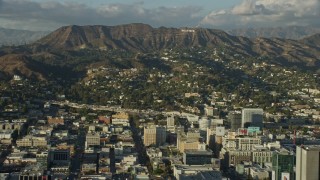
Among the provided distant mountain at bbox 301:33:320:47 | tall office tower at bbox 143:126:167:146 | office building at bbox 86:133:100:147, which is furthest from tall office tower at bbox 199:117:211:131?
distant mountain at bbox 301:33:320:47

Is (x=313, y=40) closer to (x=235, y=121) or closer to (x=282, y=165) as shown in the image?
(x=235, y=121)

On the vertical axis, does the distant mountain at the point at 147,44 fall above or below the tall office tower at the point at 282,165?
above

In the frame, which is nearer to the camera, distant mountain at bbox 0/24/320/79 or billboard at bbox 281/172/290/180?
billboard at bbox 281/172/290/180

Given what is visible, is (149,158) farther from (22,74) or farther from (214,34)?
(214,34)

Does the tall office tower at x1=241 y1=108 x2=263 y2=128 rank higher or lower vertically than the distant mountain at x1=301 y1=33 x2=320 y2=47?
lower

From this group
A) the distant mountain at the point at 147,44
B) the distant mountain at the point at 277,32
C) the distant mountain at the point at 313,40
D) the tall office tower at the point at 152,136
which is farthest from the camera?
the distant mountain at the point at 277,32

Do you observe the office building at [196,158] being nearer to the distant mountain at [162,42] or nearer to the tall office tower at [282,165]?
the tall office tower at [282,165]

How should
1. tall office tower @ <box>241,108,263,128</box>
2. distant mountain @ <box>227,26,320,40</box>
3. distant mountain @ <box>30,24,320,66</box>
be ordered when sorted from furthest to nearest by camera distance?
1. distant mountain @ <box>227,26,320,40</box>
2. distant mountain @ <box>30,24,320,66</box>
3. tall office tower @ <box>241,108,263,128</box>

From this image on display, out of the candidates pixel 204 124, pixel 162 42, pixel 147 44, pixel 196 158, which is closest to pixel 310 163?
pixel 196 158

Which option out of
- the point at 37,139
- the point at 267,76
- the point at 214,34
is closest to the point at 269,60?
the point at 267,76

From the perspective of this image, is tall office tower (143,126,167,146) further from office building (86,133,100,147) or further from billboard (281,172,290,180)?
billboard (281,172,290,180)

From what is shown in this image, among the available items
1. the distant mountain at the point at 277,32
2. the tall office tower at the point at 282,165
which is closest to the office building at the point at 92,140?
the tall office tower at the point at 282,165
